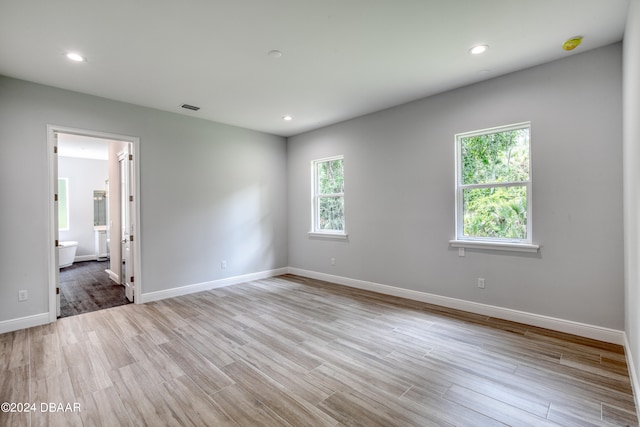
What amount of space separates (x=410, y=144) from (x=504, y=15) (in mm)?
2031

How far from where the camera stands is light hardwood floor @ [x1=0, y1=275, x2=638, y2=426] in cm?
192

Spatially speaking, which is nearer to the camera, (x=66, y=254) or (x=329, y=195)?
(x=329, y=195)

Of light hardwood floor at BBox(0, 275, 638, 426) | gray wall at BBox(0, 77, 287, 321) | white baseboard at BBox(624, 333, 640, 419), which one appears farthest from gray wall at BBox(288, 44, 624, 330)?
gray wall at BBox(0, 77, 287, 321)

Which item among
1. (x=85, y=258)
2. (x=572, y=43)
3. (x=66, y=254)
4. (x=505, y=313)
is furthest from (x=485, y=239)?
(x=85, y=258)

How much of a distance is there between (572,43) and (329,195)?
12.3 feet

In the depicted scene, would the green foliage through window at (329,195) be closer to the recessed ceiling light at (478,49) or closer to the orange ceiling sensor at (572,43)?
the recessed ceiling light at (478,49)

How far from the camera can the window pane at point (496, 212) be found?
3.37m

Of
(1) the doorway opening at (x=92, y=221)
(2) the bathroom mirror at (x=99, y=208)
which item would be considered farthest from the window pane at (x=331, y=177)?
(2) the bathroom mirror at (x=99, y=208)

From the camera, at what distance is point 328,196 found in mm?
5555

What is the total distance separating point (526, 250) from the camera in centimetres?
326

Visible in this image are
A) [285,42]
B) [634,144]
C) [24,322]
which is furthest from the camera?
[24,322]

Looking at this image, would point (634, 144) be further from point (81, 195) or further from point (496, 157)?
point (81, 195)

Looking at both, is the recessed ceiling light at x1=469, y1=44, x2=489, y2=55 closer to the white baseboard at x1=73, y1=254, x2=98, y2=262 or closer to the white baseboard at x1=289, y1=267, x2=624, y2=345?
the white baseboard at x1=289, y1=267, x2=624, y2=345

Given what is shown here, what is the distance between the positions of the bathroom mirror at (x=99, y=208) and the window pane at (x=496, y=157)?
9.33 m
